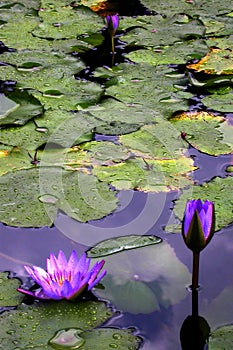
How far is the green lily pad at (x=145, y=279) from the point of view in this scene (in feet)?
5.54

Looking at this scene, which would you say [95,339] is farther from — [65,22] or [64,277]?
[65,22]

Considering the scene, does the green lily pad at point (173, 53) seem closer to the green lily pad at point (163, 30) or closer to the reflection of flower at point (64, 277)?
the green lily pad at point (163, 30)

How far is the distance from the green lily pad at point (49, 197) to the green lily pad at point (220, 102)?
74 centimetres

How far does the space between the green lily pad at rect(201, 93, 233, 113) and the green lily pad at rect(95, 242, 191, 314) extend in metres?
0.93

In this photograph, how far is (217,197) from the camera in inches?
81.9

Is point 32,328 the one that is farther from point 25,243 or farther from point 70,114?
point 70,114

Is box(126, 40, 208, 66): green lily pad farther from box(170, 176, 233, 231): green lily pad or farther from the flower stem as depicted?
the flower stem

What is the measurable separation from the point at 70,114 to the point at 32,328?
118cm

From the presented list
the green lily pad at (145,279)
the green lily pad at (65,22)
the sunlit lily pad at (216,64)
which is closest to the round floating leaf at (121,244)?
the green lily pad at (145,279)

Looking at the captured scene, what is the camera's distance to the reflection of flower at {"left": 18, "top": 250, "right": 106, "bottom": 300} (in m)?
1.66

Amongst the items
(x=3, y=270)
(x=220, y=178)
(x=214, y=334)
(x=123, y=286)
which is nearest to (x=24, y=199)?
(x=3, y=270)

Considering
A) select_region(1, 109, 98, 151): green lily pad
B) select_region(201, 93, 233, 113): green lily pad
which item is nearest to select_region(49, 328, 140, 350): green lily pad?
select_region(1, 109, 98, 151): green lily pad

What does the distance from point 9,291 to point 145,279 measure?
1.19 feet

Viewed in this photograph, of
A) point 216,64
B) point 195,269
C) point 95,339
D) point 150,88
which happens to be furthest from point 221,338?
point 216,64
